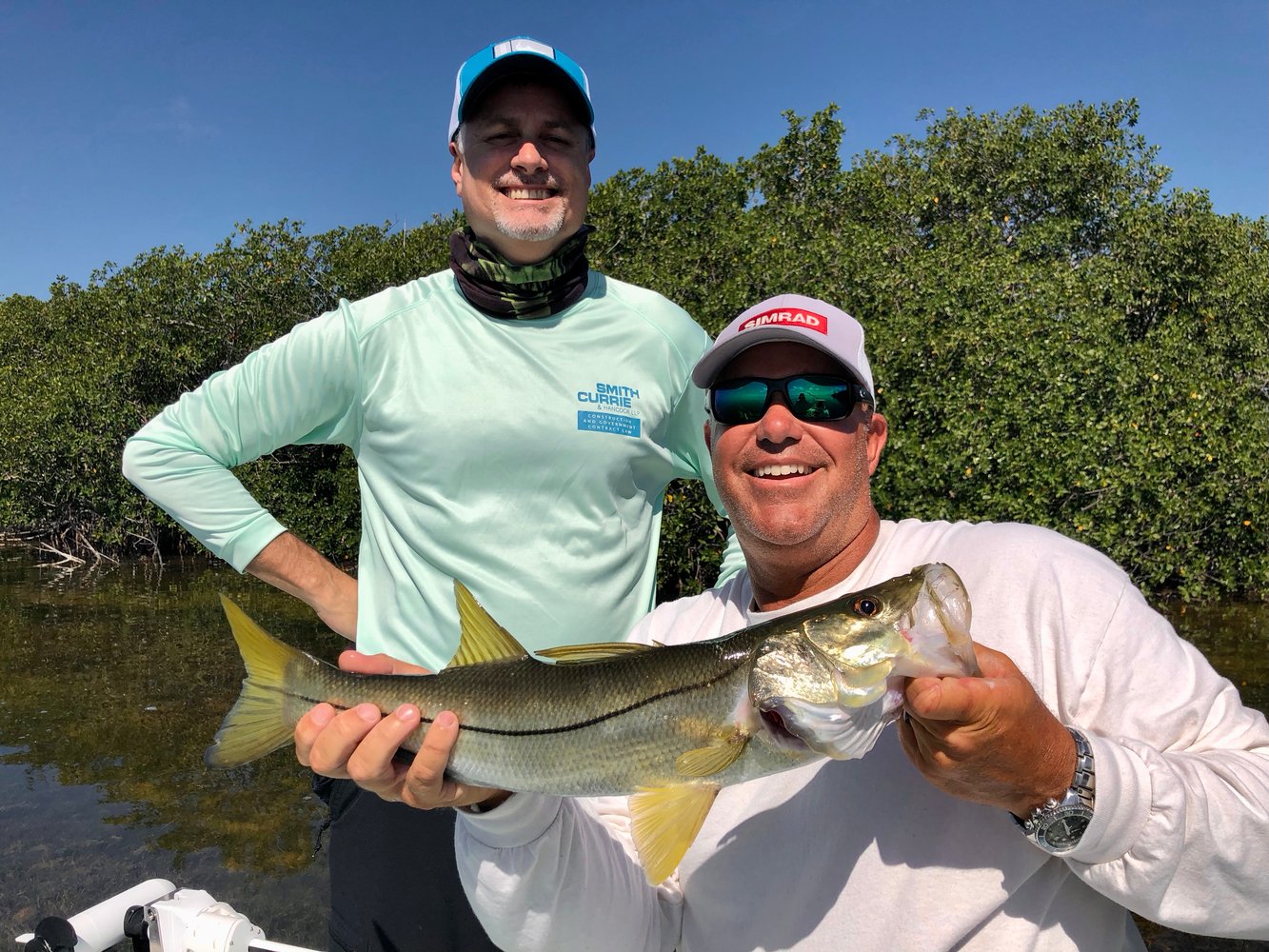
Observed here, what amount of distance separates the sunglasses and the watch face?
1.26 metres

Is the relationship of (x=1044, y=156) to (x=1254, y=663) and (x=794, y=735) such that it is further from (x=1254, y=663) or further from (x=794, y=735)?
(x=794, y=735)

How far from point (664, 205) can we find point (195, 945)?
18802mm

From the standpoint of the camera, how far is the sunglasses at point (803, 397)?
2.73 metres

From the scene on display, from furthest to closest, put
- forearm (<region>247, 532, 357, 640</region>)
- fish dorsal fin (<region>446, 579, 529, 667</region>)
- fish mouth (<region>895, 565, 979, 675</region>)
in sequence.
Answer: forearm (<region>247, 532, 357, 640</region>)
fish dorsal fin (<region>446, 579, 529, 667</region>)
fish mouth (<region>895, 565, 979, 675</region>)

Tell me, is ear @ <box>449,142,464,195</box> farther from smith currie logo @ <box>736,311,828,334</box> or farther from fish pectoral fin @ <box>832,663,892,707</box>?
fish pectoral fin @ <box>832,663,892,707</box>

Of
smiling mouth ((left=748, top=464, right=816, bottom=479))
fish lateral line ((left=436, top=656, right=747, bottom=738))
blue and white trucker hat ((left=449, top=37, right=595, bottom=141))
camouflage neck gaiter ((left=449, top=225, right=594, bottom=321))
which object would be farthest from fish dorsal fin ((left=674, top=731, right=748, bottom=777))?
blue and white trucker hat ((left=449, top=37, right=595, bottom=141))

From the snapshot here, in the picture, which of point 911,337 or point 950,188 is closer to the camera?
point 911,337

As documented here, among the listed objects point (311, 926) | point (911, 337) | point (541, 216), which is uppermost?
point (911, 337)

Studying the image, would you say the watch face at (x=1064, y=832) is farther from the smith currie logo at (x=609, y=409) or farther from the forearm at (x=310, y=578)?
the forearm at (x=310, y=578)

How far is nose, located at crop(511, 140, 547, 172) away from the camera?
10.8 ft

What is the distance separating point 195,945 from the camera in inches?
151

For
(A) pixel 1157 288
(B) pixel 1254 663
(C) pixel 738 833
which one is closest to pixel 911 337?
(B) pixel 1254 663

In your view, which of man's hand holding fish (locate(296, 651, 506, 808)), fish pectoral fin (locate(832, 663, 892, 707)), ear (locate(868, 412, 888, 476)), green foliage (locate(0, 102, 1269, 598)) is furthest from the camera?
green foliage (locate(0, 102, 1269, 598))

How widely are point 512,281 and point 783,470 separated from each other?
135 centimetres
